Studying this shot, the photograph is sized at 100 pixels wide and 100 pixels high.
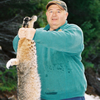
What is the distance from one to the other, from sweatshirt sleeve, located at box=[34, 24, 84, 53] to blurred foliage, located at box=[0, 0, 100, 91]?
260 cm

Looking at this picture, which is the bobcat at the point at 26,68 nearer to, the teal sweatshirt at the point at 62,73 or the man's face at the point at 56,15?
the teal sweatshirt at the point at 62,73

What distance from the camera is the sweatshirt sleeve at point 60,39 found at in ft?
4.61

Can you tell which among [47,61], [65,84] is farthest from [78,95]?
[47,61]

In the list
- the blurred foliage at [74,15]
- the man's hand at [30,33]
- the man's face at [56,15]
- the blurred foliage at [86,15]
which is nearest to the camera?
the man's hand at [30,33]

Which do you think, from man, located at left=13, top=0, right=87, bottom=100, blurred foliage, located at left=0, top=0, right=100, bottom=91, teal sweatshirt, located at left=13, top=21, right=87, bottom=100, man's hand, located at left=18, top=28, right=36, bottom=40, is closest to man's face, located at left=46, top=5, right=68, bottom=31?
man, located at left=13, top=0, right=87, bottom=100

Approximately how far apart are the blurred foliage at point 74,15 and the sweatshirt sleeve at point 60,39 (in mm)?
2601

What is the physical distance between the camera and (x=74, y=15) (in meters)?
7.23

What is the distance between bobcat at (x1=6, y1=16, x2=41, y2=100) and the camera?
4.46 feet

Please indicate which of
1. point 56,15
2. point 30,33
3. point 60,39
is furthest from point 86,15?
point 30,33

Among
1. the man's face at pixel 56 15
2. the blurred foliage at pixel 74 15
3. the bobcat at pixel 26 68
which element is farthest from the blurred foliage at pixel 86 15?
the bobcat at pixel 26 68

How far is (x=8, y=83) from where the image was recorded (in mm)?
4270

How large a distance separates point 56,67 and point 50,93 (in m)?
0.29

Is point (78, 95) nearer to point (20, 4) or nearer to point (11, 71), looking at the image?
point (11, 71)

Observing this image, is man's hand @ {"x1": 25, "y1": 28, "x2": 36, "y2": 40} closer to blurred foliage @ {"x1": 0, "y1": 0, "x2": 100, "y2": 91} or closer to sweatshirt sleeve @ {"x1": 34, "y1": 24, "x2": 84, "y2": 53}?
sweatshirt sleeve @ {"x1": 34, "y1": 24, "x2": 84, "y2": 53}
